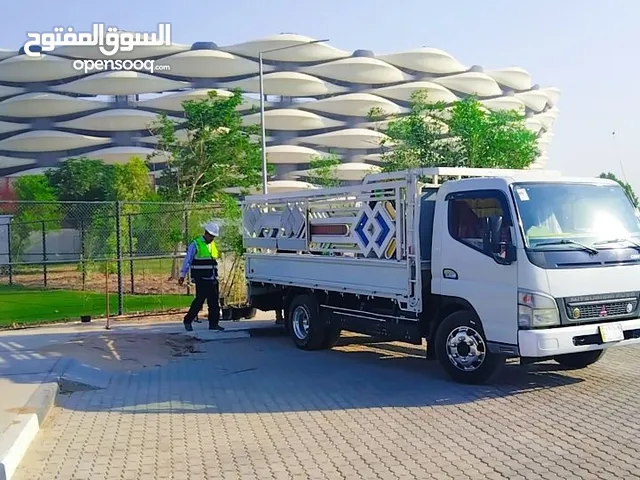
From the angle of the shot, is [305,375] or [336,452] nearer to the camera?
[336,452]

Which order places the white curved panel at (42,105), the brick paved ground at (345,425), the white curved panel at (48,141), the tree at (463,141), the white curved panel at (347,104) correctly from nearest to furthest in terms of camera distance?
the brick paved ground at (345,425), the tree at (463,141), the white curved panel at (48,141), the white curved panel at (42,105), the white curved panel at (347,104)

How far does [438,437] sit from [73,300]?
15.3 m

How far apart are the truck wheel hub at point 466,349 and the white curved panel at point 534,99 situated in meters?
108

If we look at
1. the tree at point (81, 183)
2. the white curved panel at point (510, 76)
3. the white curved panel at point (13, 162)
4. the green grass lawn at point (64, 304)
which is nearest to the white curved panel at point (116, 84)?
the white curved panel at point (13, 162)

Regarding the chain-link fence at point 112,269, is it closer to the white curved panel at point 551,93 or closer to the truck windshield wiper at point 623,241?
the truck windshield wiper at point 623,241

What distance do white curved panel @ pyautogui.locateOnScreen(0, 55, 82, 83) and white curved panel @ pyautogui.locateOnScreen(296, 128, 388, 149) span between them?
2724 cm

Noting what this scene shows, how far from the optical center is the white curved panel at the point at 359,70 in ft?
316

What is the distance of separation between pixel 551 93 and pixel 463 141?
330ft

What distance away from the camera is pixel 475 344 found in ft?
28.6

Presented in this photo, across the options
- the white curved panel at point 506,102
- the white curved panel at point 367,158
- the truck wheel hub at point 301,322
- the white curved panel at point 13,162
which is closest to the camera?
the truck wheel hub at point 301,322

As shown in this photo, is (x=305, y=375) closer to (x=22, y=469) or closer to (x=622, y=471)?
(x=22, y=469)

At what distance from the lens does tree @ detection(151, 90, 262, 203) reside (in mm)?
34062

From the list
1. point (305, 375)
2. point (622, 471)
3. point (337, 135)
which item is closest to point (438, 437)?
point (622, 471)
